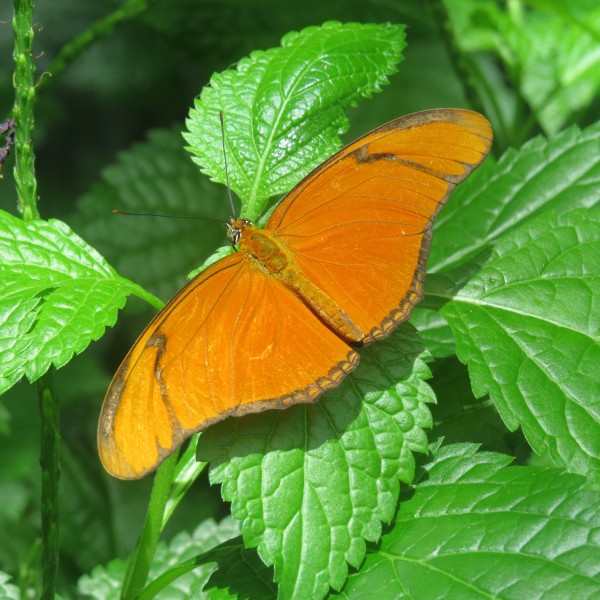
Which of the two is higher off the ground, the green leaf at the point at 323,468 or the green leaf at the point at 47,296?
the green leaf at the point at 47,296

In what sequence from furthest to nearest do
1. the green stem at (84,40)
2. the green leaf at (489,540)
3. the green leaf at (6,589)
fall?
the green stem at (84,40), the green leaf at (6,589), the green leaf at (489,540)

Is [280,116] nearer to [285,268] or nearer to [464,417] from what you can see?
[285,268]

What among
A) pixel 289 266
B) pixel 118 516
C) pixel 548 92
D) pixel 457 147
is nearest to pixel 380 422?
pixel 289 266

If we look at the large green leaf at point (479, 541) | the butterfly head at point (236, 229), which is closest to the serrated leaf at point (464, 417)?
the large green leaf at point (479, 541)

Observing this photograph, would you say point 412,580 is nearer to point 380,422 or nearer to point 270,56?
point 380,422

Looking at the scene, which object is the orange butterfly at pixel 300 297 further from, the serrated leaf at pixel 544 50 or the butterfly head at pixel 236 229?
the serrated leaf at pixel 544 50

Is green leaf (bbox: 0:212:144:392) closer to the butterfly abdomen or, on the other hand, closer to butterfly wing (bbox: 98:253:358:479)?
butterfly wing (bbox: 98:253:358:479)
